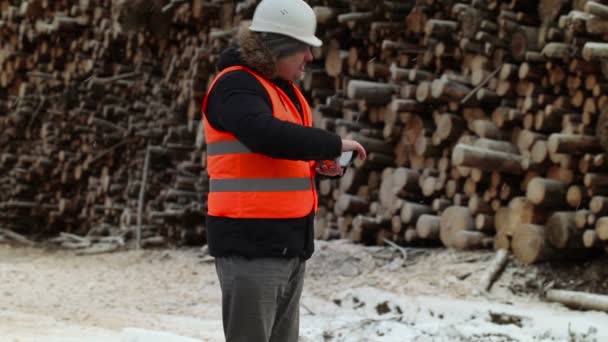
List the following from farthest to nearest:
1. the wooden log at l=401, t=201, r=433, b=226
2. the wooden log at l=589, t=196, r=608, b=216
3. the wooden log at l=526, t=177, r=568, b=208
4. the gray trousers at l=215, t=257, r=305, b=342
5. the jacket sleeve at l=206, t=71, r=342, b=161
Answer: the wooden log at l=401, t=201, r=433, b=226
the wooden log at l=526, t=177, r=568, b=208
the wooden log at l=589, t=196, r=608, b=216
the gray trousers at l=215, t=257, r=305, b=342
the jacket sleeve at l=206, t=71, r=342, b=161

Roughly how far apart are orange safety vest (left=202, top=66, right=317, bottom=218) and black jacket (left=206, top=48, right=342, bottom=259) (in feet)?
0.09

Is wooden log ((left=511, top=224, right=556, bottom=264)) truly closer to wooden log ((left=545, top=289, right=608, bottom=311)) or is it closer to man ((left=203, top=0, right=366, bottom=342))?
wooden log ((left=545, top=289, right=608, bottom=311))

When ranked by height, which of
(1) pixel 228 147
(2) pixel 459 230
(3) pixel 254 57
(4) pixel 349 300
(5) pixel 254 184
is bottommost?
(4) pixel 349 300

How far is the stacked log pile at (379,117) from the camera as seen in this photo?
214 inches

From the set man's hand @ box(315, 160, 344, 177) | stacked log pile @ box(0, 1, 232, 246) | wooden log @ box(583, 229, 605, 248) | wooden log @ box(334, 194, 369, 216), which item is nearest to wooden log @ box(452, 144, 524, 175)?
wooden log @ box(583, 229, 605, 248)

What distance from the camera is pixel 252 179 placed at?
2.73 m

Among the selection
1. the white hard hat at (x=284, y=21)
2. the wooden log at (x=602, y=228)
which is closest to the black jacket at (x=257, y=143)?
the white hard hat at (x=284, y=21)

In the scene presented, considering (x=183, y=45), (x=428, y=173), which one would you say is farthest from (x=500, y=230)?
(x=183, y=45)

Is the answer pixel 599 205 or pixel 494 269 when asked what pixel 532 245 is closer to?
pixel 494 269

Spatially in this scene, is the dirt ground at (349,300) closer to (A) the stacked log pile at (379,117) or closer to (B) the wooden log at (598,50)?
(A) the stacked log pile at (379,117)

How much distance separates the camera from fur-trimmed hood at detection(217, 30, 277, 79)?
277 cm

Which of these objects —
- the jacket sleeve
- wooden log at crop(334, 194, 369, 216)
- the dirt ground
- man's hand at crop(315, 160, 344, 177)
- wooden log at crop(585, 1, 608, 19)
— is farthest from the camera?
wooden log at crop(334, 194, 369, 216)

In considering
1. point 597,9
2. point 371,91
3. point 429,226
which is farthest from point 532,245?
point 371,91

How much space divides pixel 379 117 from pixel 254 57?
176 inches
